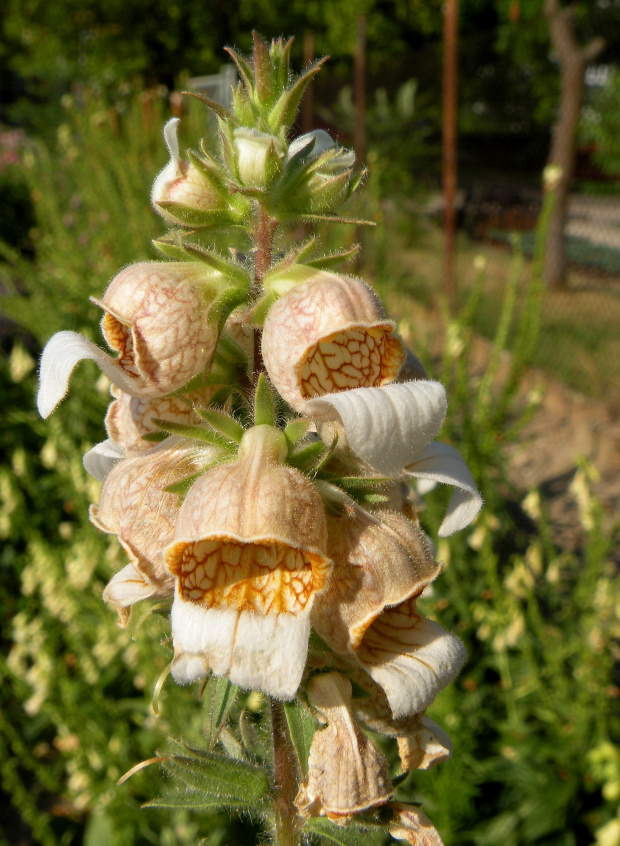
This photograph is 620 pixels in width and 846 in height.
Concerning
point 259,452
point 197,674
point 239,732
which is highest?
point 259,452

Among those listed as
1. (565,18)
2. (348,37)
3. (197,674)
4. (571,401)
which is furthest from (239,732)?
(348,37)

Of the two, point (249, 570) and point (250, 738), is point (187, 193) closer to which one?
point (249, 570)

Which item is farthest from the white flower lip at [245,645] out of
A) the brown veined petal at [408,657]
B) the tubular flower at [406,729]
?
the tubular flower at [406,729]

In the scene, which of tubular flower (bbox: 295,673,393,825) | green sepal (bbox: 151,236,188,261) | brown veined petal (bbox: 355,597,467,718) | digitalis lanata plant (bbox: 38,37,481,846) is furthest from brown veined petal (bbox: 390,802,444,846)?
green sepal (bbox: 151,236,188,261)

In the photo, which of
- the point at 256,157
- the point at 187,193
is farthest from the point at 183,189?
the point at 256,157

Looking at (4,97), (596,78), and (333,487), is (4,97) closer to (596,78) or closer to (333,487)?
(596,78)
